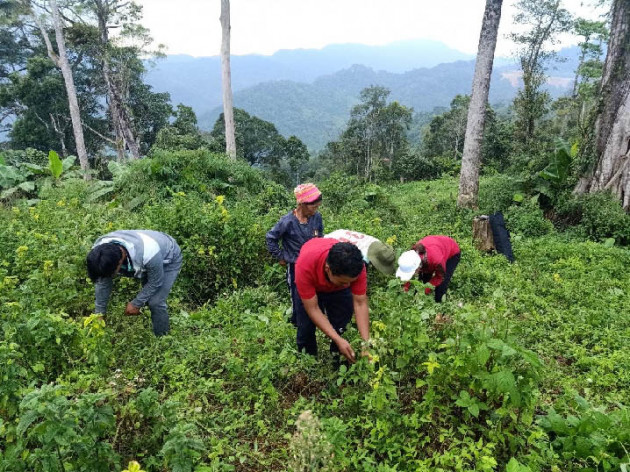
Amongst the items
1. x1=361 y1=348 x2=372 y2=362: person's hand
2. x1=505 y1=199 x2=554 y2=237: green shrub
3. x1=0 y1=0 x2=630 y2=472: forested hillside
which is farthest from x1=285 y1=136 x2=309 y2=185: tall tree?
x1=361 y1=348 x2=372 y2=362: person's hand

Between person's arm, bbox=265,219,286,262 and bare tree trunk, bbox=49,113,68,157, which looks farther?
bare tree trunk, bbox=49,113,68,157

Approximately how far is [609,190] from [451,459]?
27.5ft

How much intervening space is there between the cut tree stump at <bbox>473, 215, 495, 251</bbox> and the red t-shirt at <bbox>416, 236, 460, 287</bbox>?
2741 millimetres

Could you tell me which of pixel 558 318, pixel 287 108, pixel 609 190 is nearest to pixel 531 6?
pixel 609 190

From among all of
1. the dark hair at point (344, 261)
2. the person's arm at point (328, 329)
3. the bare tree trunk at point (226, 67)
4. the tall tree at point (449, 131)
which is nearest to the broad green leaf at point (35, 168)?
the bare tree trunk at point (226, 67)

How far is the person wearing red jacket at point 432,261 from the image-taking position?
13.6ft

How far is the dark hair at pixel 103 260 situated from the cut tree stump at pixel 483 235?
609cm

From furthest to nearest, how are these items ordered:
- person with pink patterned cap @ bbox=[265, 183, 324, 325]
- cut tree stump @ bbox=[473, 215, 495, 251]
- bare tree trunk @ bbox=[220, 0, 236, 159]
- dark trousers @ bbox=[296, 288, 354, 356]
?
bare tree trunk @ bbox=[220, 0, 236, 159], cut tree stump @ bbox=[473, 215, 495, 251], person with pink patterned cap @ bbox=[265, 183, 324, 325], dark trousers @ bbox=[296, 288, 354, 356]

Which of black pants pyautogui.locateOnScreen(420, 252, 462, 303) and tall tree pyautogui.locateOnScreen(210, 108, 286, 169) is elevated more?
black pants pyautogui.locateOnScreen(420, 252, 462, 303)

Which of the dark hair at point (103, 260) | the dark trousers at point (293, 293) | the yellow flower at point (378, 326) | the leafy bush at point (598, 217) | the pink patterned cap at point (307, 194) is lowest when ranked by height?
the leafy bush at point (598, 217)

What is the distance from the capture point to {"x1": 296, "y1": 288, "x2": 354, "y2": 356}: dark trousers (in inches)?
130

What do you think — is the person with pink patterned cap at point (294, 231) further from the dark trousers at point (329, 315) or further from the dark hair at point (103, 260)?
the dark hair at point (103, 260)

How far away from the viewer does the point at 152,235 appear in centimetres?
390

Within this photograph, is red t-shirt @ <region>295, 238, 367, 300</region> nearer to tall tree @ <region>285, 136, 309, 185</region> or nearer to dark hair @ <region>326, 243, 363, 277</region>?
dark hair @ <region>326, 243, 363, 277</region>
